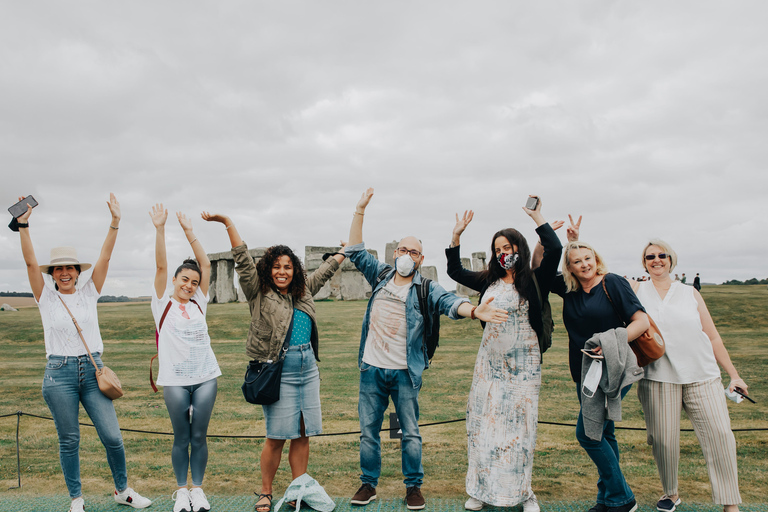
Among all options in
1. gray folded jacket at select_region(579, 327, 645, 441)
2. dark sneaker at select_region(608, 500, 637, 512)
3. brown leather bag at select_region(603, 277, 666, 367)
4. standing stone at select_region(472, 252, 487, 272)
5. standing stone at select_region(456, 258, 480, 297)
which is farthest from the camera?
standing stone at select_region(472, 252, 487, 272)

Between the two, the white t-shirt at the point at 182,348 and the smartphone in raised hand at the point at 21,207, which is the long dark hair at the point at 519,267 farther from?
the smartphone in raised hand at the point at 21,207

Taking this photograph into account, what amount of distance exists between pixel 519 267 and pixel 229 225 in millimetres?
2430

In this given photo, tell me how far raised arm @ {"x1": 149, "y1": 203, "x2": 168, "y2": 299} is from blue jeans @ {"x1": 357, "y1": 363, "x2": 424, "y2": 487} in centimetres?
182

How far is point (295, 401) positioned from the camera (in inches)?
179

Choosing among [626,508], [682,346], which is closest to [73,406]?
[626,508]

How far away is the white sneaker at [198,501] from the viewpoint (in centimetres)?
449

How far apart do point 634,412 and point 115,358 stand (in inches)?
487

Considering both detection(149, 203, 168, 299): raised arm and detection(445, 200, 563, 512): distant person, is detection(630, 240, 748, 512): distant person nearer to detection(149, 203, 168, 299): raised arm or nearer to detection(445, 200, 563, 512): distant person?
detection(445, 200, 563, 512): distant person

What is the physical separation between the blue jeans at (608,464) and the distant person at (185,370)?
9.76ft

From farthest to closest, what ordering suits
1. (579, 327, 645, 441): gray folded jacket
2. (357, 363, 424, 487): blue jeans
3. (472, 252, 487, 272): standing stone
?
1. (472, 252, 487, 272): standing stone
2. (357, 363, 424, 487): blue jeans
3. (579, 327, 645, 441): gray folded jacket

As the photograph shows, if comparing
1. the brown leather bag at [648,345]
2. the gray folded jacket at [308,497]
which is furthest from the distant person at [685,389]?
the gray folded jacket at [308,497]

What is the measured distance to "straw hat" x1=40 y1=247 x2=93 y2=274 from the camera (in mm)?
4629

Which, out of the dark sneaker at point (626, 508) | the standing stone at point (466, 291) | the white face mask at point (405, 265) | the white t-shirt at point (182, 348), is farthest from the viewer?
the standing stone at point (466, 291)

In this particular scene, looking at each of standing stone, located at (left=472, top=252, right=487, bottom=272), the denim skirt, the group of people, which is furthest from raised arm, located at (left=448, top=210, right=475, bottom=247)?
standing stone, located at (left=472, top=252, right=487, bottom=272)
